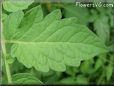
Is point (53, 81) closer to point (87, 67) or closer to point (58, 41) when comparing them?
point (87, 67)

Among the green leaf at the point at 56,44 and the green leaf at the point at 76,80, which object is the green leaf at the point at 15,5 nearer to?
the green leaf at the point at 56,44

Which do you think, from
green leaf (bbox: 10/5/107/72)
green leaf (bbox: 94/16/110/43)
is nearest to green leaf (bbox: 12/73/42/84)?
green leaf (bbox: 10/5/107/72)

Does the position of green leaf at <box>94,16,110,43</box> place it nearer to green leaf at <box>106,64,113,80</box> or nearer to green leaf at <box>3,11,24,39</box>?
green leaf at <box>106,64,113,80</box>

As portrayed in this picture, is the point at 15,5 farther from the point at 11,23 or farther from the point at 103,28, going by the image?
the point at 103,28

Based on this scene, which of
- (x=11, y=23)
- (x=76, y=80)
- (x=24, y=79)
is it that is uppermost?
(x=11, y=23)

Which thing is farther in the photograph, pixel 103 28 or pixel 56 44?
pixel 103 28

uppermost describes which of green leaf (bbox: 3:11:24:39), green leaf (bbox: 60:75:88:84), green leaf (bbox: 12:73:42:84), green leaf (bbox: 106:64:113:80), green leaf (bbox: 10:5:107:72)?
green leaf (bbox: 3:11:24:39)

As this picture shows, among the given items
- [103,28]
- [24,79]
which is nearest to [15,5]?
[24,79]
